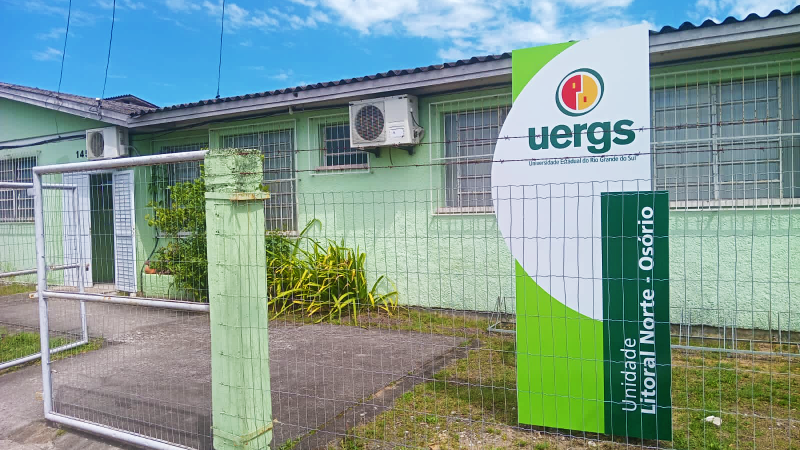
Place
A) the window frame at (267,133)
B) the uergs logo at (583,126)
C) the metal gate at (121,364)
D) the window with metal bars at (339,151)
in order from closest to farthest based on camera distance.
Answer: the uergs logo at (583,126), the metal gate at (121,364), the window with metal bars at (339,151), the window frame at (267,133)

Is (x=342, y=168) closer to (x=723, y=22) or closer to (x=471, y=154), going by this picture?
(x=471, y=154)

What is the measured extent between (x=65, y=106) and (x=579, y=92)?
9499mm

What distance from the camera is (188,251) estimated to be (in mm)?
5180

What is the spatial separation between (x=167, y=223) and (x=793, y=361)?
6755mm

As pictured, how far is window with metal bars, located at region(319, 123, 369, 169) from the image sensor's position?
309 inches

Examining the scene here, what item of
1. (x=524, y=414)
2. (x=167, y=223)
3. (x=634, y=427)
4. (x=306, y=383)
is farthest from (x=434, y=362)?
(x=167, y=223)

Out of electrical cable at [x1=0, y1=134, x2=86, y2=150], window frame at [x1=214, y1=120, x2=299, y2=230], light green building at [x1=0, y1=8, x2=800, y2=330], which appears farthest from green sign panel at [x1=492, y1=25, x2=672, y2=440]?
electrical cable at [x1=0, y1=134, x2=86, y2=150]

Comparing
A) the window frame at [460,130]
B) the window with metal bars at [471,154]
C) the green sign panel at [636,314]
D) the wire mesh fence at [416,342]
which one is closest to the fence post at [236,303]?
the wire mesh fence at [416,342]

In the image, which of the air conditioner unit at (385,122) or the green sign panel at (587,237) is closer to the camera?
the green sign panel at (587,237)

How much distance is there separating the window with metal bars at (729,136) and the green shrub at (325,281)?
368 centimetres

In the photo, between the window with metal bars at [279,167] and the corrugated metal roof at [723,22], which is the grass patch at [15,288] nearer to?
the window with metal bars at [279,167]

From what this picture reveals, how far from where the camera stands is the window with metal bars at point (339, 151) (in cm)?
786

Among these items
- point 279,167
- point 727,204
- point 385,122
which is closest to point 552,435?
point 727,204

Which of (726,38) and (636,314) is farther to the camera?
(726,38)
